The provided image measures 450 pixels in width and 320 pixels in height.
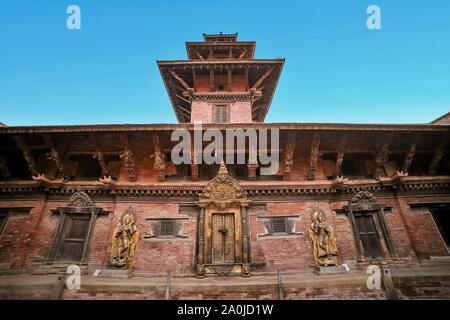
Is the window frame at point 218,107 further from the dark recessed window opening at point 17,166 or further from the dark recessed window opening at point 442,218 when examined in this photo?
the dark recessed window opening at point 442,218

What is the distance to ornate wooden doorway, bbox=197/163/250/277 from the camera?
842 centimetres

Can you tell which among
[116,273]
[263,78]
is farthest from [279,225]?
[263,78]

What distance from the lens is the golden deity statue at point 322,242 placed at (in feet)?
27.5

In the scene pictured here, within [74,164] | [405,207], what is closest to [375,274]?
[405,207]

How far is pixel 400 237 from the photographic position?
29.7ft

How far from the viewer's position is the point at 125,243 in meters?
8.54

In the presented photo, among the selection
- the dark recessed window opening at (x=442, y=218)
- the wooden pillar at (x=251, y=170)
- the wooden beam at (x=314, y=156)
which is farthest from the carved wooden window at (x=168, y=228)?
the dark recessed window opening at (x=442, y=218)

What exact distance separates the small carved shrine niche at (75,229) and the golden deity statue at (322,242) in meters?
7.08

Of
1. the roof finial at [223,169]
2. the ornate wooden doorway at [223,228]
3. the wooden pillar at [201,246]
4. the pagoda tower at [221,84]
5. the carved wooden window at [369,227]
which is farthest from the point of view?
the pagoda tower at [221,84]

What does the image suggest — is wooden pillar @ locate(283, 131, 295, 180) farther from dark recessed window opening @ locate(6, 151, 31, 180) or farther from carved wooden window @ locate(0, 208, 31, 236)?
dark recessed window opening @ locate(6, 151, 31, 180)

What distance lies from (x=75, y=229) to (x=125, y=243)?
2.08 metres
